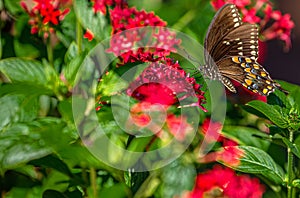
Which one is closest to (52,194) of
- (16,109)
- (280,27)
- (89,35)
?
(16,109)

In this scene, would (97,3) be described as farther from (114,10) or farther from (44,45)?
(44,45)

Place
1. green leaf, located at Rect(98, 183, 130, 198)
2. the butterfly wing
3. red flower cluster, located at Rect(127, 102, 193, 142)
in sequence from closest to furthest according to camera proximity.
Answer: green leaf, located at Rect(98, 183, 130, 198)
red flower cluster, located at Rect(127, 102, 193, 142)
the butterfly wing

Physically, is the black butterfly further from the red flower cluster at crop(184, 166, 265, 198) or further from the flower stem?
the flower stem

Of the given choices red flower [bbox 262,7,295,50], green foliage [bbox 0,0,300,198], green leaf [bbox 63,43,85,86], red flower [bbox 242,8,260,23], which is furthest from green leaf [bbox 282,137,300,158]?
red flower [bbox 262,7,295,50]

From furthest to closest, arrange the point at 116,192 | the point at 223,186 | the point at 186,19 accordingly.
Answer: the point at 186,19 → the point at 223,186 → the point at 116,192

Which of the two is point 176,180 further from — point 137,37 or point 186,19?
point 186,19
